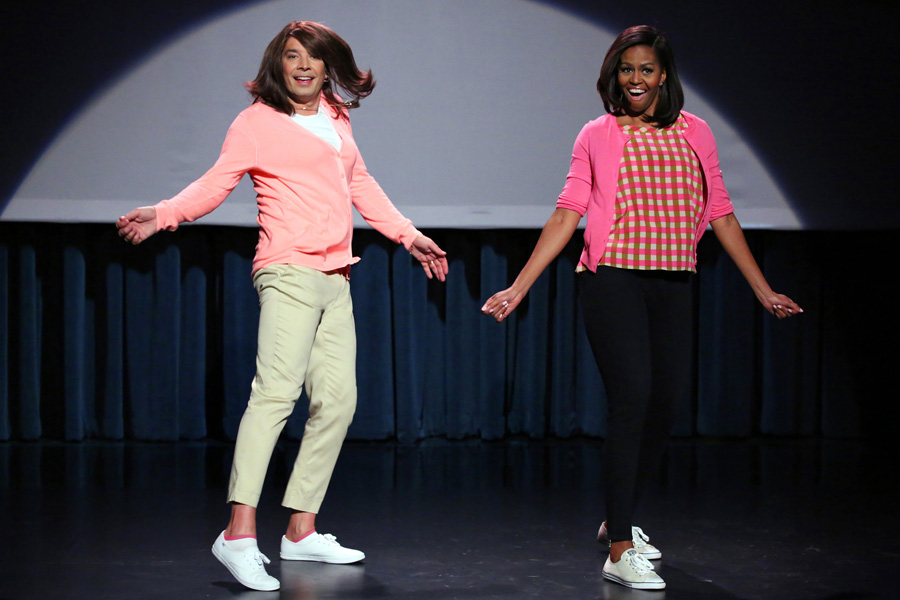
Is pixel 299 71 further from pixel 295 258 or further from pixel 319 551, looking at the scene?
pixel 319 551

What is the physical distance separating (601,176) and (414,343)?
6.26 feet

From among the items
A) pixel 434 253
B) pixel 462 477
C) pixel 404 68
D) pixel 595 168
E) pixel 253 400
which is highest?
pixel 404 68

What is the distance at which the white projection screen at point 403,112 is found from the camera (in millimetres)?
3281

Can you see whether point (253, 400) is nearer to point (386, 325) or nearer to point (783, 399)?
point (386, 325)

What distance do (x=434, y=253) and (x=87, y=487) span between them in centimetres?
149

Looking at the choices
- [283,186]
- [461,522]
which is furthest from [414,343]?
[283,186]

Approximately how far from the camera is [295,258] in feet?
6.12

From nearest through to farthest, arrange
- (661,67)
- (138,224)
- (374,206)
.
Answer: (138,224) → (661,67) → (374,206)

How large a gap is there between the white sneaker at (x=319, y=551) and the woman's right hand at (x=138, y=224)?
30.3 inches

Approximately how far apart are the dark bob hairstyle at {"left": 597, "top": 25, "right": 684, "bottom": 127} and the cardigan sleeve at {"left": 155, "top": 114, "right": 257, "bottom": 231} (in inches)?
30.4

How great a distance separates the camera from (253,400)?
1.86 meters

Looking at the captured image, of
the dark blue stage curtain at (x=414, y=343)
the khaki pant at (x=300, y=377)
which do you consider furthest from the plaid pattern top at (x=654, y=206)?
the dark blue stage curtain at (x=414, y=343)

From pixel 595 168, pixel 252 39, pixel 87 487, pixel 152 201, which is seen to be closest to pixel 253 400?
pixel 595 168

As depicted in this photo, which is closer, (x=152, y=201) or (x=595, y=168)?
(x=595, y=168)
